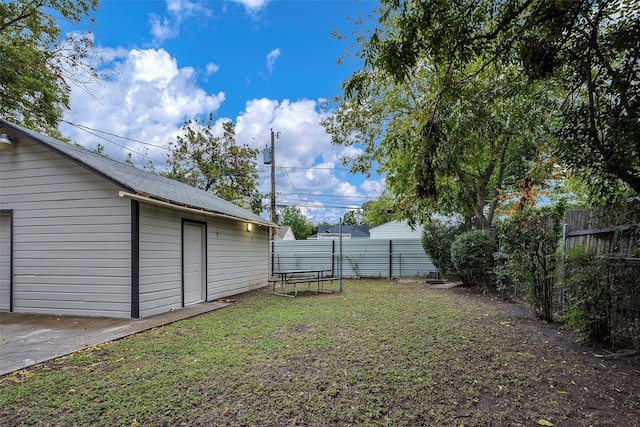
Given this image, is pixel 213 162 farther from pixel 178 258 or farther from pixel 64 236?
pixel 64 236

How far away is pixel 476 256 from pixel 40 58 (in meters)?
14.9

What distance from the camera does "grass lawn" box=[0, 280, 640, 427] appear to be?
2545mm

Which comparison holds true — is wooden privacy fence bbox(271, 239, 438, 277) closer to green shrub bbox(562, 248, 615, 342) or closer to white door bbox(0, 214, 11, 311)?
green shrub bbox(562, 248, 615, 342)

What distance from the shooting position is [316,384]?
3092 millimetres

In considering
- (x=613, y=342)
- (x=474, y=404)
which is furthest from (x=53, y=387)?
(x=613, y=342)

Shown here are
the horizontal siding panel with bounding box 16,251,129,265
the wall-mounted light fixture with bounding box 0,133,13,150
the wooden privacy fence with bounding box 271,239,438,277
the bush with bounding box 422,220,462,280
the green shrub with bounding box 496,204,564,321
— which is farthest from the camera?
the wooden privacy fence with bounding box 271,239,438,277

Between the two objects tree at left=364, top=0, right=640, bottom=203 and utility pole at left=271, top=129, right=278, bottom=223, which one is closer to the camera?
tree at left=364, top=0, right=640, bottom=203

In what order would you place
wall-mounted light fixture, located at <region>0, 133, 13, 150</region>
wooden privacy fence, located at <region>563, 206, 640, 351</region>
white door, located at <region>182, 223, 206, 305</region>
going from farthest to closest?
white door, located at <region>182, 223, 206, 305</region>, wall-mounted light fixture, located at <region>0, 133, 13, 150</region>, wooden privacy fence, located at <region>563, 206, 640, 351</region>

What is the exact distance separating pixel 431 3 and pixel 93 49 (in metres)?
13.0

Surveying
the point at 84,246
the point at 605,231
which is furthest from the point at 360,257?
the point at 84,246

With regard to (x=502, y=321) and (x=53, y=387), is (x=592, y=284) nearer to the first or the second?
(x=502, y=321)

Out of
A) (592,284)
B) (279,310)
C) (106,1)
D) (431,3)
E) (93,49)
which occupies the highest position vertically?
(106,1)

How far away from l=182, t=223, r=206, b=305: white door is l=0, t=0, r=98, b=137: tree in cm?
810

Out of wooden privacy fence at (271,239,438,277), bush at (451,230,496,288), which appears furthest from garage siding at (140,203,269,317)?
bush at (451,230,496,288)
